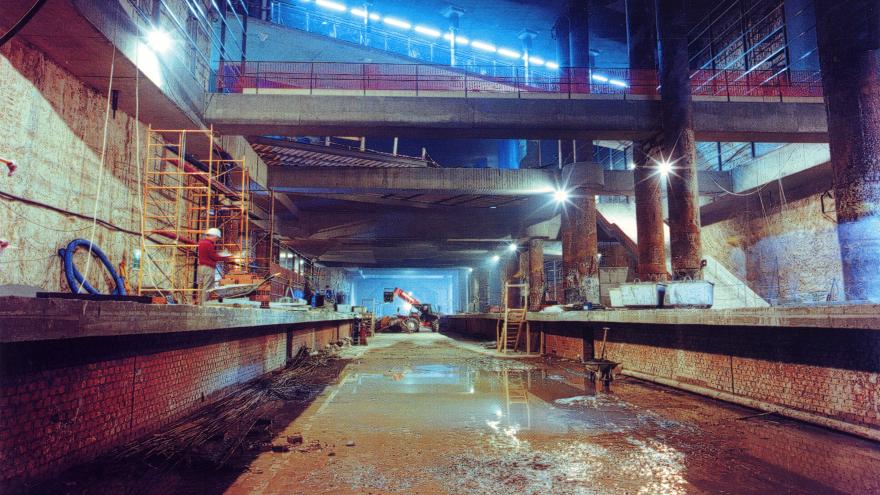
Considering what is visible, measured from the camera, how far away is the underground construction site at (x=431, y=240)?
164 inches

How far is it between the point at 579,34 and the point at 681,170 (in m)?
11.9

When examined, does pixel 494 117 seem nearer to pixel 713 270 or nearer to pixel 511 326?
pixel 713 270

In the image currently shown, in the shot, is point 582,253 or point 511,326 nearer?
point 582,253

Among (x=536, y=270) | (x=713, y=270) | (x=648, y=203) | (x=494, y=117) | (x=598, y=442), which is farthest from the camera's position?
(x=536, y=270)

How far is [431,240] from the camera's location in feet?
81.1

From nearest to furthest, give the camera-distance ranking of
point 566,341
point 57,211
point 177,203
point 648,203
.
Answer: point 57,211, point 177,203, point 566,341, point 648,203

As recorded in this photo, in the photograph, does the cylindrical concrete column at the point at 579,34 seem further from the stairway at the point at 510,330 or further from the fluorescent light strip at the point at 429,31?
the stairway at the point at 510,330

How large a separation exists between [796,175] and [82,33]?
19186mm

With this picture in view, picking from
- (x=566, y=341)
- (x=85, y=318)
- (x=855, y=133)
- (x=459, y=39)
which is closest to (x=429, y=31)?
(x=459, y=39)

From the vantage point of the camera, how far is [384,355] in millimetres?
16219

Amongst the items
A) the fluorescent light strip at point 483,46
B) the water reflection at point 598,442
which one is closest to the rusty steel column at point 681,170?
the water reflection at point 598,442

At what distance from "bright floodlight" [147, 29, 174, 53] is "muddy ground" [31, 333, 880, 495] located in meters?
7.21

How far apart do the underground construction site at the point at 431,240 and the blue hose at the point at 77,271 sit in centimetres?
5

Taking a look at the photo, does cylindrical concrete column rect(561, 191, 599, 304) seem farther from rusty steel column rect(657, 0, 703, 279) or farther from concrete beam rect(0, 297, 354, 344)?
concrete beam rect(0, 297, 354, 344)
